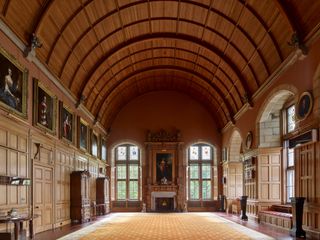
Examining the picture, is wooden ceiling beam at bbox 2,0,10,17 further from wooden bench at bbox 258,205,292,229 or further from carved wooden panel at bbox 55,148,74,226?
wooden bench at bbox 258,205,292,229

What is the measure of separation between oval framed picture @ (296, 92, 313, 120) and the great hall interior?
75 millimetres

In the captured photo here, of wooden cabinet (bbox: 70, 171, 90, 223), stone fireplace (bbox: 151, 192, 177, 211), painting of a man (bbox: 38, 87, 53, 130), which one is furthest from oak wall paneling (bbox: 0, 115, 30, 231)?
stone fireplace (bbox: 151, 192, 177, 211)

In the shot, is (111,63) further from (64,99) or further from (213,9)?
(213,9)

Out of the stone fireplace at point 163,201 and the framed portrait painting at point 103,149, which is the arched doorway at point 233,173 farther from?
the framed portrait painting at point 103,149

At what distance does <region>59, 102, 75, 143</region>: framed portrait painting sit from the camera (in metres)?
21.7

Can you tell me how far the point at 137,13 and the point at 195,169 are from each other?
18.8 metres

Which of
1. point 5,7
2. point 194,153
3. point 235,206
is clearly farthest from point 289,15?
point 194,153

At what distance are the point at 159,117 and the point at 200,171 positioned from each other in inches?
226

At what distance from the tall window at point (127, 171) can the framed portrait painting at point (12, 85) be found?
21925 millimetres

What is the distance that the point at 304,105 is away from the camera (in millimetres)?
16031

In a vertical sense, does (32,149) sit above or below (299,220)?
above

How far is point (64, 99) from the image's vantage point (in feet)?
73.4

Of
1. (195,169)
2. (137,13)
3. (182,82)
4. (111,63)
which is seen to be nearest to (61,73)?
(137,13)

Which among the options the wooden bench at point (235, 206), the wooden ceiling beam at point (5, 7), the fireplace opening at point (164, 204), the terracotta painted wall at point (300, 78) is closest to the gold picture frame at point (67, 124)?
the wooden ceiling beam at point (5, 7)
